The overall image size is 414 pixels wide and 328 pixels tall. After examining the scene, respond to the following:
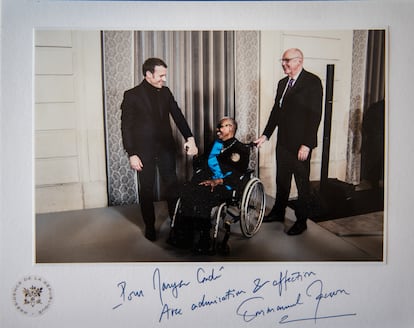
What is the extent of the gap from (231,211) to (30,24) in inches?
33.3

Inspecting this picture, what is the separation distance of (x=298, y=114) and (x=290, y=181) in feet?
0.70

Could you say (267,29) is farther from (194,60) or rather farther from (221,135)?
(221,135)

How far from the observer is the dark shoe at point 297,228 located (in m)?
1.08

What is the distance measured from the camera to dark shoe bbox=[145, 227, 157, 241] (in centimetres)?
107

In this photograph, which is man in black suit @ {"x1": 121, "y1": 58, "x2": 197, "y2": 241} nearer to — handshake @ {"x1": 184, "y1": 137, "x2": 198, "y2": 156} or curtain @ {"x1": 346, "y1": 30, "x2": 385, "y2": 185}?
handshake @ {"x1": 184, "y1": 137, "x2": 198, "y2": 156}

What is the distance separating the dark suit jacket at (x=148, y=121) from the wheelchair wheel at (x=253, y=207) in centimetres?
25

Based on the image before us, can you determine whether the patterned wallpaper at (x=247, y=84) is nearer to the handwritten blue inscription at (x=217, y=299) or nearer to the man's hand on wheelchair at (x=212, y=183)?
the man's hand on wheelchair at (x=212, y=183)

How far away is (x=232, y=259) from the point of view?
42.1 inches

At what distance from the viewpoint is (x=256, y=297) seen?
1074 mm
